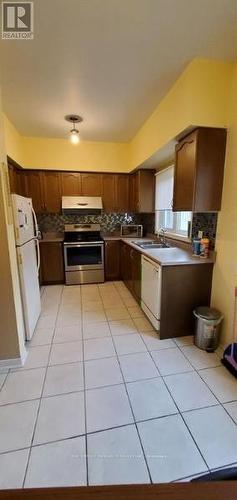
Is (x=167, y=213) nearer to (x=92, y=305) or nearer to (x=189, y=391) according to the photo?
(x=92, y=305)

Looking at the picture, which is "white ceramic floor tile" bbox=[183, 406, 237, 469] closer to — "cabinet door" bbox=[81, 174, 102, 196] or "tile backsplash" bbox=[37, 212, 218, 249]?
"tile backsplash" bbox=[37, 212, 218, 249]

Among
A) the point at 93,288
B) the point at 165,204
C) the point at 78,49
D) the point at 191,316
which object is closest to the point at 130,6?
the point at 78,49

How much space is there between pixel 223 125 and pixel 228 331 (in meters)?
1.95

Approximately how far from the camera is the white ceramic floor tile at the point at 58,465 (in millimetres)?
1135

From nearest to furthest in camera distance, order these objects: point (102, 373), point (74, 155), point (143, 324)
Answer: point (102, 373)
point (143, 324)
point (74, 155)

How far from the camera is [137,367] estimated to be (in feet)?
6.44

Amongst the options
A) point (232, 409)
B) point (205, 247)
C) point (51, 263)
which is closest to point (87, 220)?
point (51, 263)

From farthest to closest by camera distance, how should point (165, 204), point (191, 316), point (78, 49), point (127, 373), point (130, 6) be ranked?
point (165, 204) < point (191, 316) < point (127, 373) < point (78, 49) < point (130, 6)

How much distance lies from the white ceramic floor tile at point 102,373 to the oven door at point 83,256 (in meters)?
2.15

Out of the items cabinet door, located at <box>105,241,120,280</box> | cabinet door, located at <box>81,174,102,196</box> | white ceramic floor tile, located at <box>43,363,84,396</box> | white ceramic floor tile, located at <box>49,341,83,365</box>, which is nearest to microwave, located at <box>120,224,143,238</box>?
cabinet door, located at <box>105,241,120,280</box>

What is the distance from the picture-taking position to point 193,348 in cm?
223

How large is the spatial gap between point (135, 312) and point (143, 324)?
1.06ft

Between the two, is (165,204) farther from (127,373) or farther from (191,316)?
(127,373)

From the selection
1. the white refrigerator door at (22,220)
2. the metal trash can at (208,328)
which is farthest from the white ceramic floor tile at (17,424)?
the metal trash can at (208,328)
